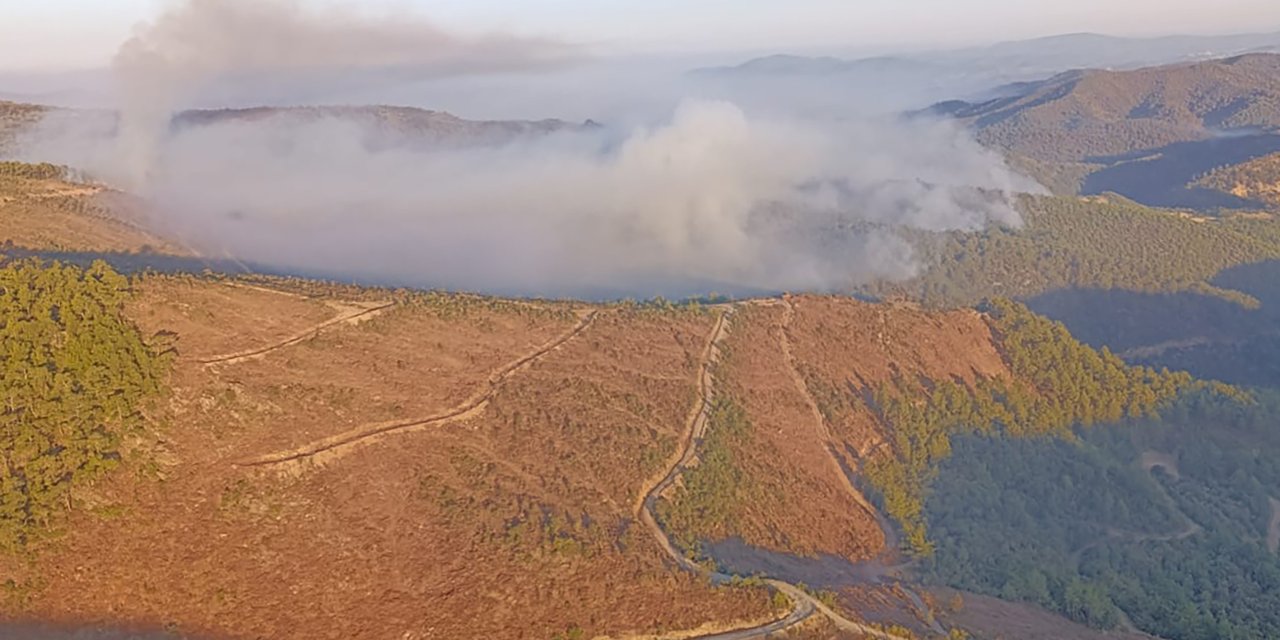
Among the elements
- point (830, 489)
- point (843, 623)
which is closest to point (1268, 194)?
point (830, 489)

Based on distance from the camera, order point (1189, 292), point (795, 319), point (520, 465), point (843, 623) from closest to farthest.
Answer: point (843, 623) < point (520, 465) < point (795, 319) < point (1189, 292)

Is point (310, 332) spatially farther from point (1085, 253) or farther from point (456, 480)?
point (1085, 253)

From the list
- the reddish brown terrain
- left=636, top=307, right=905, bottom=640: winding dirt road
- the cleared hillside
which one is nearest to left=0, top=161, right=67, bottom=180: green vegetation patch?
the reddish brown terrain

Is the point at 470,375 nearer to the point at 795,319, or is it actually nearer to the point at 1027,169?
the point at 795,319

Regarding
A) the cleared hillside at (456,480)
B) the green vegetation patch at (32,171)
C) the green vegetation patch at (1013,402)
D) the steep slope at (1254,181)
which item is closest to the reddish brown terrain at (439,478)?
the cleared hillside at (456,480)

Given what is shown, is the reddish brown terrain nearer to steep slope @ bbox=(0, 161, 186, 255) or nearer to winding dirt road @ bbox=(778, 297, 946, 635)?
winding dirt road @ bbox=(778, 297, 946, 635)

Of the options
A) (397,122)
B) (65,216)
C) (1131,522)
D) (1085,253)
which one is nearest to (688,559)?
(1131,522)
